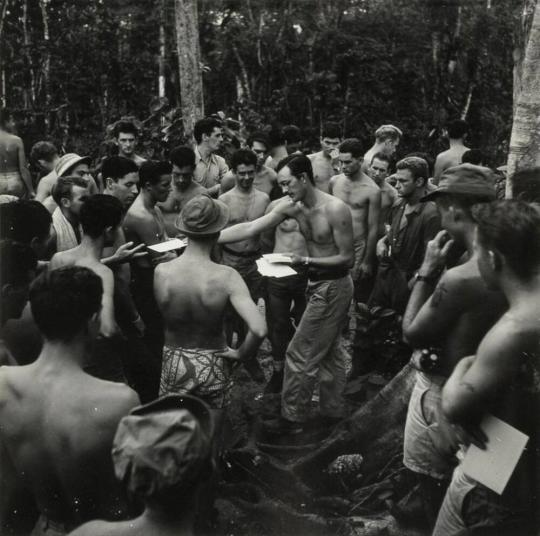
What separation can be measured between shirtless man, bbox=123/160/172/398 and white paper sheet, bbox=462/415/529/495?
→ 10.9ft

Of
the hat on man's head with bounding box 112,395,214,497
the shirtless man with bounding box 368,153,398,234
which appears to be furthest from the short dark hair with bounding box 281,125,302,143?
the hat on man's head with bounding box 112,395,214,497

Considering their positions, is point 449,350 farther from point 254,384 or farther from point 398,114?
point 398,114

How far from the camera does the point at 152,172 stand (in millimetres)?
5930

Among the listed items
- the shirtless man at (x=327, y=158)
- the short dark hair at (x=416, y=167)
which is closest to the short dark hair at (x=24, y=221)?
the short dark hair at (x=416, y=167)

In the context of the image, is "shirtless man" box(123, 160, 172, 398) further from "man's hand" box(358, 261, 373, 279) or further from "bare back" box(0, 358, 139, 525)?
"bare back" box(0, 358, 139, 525)

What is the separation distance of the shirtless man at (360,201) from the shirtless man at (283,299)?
79 centimetres

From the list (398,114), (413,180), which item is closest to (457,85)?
(398,114)

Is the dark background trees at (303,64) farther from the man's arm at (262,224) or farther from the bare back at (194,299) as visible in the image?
the bare back at (194,299)

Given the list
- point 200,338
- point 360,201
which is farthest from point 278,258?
point 360,201

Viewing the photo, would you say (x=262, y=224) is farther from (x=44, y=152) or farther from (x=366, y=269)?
(x=44, y=152)

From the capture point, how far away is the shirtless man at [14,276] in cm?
375

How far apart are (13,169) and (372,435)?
5983 mm

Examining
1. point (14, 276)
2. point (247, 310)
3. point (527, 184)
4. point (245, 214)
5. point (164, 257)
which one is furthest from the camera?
point (245, 214)

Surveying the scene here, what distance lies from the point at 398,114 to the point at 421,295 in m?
12.5
